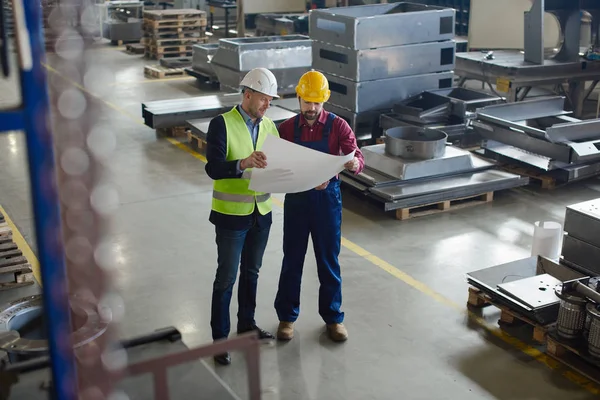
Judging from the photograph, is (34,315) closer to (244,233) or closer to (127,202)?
(244,233)

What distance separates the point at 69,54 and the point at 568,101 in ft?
37.9

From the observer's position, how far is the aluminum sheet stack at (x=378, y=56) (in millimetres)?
9125

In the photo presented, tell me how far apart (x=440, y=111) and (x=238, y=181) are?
5.41m

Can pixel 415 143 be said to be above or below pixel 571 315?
above

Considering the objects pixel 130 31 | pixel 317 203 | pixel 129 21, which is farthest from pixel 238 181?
pixel 129 21

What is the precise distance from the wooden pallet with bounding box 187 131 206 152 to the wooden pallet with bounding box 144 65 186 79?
446 centimetres

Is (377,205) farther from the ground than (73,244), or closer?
closer

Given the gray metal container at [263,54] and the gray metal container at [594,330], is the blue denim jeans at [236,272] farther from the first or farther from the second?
the gray metal container at [263,54]

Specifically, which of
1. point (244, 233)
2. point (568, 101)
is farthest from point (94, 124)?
point (568, 101)

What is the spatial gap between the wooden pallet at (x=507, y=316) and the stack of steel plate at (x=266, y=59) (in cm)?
701

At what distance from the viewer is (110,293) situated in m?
1.22

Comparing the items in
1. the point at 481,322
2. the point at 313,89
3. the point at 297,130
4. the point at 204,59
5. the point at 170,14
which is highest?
the point at 313,89

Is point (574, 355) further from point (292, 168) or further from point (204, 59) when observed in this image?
point (204, 59)

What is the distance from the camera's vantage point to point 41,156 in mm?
1158
